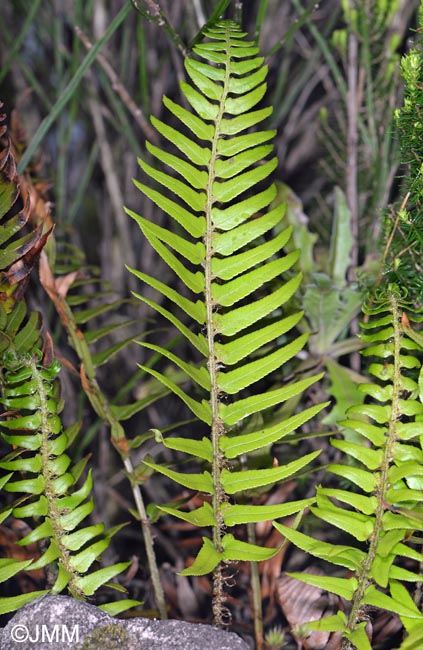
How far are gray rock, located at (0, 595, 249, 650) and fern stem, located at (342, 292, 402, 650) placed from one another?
0.11m

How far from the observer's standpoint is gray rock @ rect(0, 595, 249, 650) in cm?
65

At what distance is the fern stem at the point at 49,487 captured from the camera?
68 centimetres

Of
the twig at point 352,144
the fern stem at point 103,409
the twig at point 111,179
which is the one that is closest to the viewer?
the fern stem at point 103,409

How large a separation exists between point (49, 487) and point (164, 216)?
0.93 metres

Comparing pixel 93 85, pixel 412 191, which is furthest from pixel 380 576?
pixel 93 85

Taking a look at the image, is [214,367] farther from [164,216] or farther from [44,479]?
[164,216]

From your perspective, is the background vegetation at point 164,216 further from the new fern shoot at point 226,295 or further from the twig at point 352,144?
the new fern shoot at point 226,295

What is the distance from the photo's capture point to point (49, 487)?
0.70m

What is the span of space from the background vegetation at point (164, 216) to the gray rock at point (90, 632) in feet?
0.52

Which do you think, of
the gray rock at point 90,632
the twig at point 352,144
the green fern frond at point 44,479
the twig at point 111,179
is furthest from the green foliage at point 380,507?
the twig at point 111,179

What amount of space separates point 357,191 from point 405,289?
63 centimetres

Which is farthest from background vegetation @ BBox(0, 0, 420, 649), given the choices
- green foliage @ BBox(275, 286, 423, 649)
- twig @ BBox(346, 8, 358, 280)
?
green foliage @ BBox(275, 286, 423, 649)

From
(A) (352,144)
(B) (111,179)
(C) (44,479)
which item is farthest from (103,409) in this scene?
(B) (111,179)

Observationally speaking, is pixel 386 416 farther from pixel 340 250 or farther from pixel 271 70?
pixel 271 70
